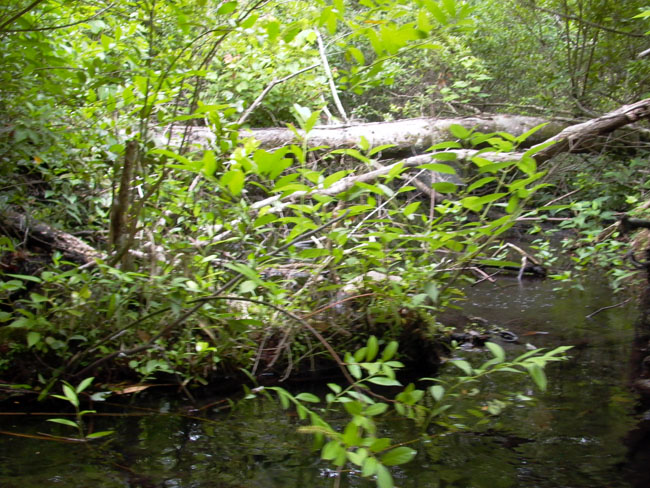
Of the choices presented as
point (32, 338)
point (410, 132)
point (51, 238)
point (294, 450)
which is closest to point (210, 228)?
point (32, 338)

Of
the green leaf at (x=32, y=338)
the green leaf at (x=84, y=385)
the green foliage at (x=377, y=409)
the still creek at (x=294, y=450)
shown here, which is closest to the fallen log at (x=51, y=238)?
the green leaf at (x=32, y=338)

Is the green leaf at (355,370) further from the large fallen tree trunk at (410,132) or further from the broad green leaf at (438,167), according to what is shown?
the large fallen tree trunk at (410,132)

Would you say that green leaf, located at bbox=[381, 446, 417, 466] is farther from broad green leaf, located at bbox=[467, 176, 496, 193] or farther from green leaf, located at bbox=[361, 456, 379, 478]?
broad green leaf, located at bbox=[467, 176, 496, 193]

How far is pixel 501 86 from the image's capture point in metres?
9.18

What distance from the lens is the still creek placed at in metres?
1.44

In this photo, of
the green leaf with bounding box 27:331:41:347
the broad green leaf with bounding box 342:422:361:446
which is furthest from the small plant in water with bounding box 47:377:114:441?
the broad green leaf with bounding box 342:422:361:446

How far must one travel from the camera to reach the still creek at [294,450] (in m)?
1.44

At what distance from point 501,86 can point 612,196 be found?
5.79 metres

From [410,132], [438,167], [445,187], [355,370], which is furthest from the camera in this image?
[410,132]

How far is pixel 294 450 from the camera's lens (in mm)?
1645

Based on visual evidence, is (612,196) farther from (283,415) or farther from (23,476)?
(23,476)

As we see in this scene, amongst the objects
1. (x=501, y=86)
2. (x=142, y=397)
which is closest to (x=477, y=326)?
(x=142, y=397)

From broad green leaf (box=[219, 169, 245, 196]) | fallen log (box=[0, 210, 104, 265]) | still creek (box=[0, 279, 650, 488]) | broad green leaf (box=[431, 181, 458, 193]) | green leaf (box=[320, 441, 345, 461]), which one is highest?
broad green leaf (box=[219, 169, 245, 196])

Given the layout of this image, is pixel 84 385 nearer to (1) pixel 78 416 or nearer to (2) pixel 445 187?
(1) pixel 78 416
